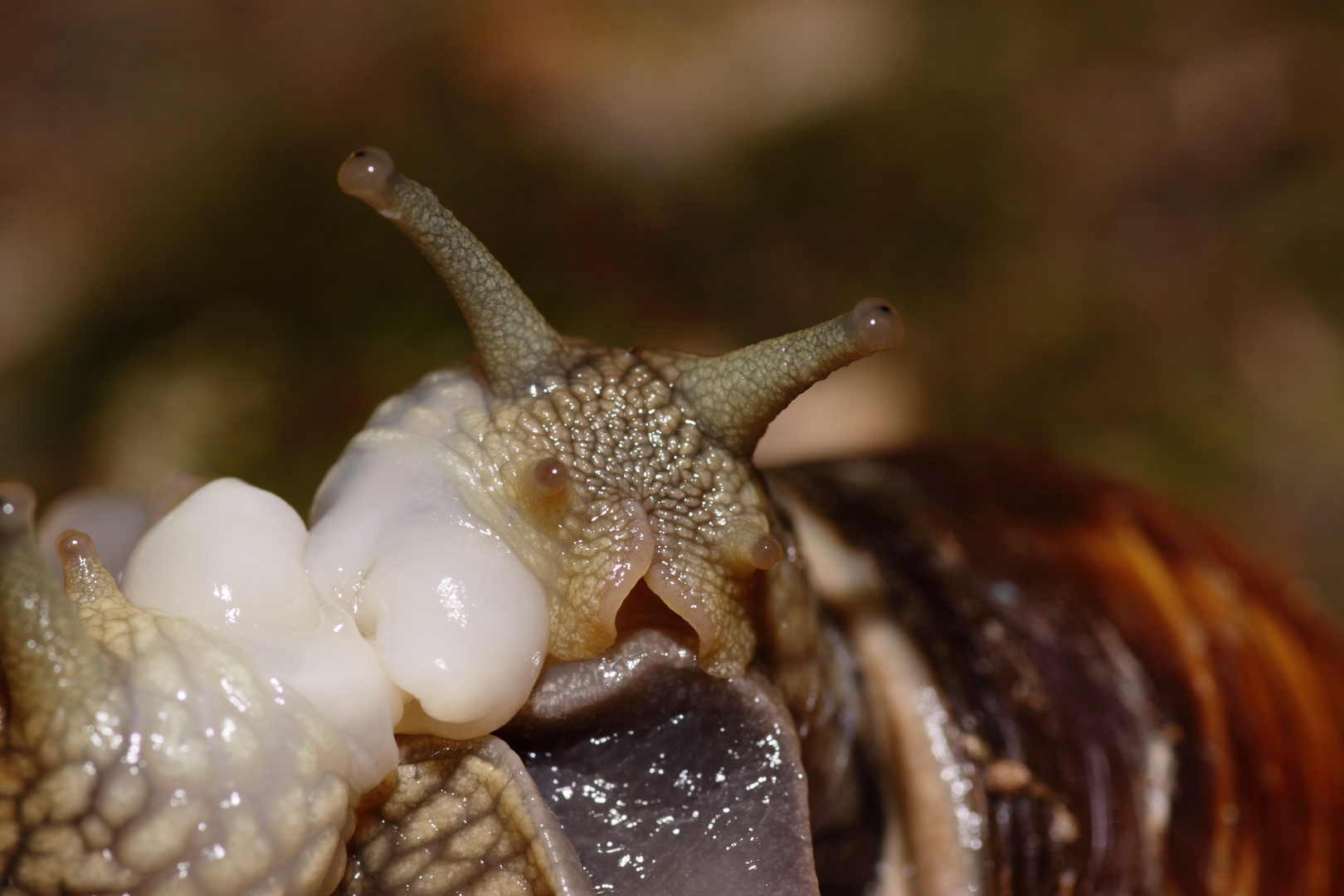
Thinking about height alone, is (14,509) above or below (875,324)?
below

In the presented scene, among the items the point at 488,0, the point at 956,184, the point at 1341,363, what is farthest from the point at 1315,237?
the point at 488,0

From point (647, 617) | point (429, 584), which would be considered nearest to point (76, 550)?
point (429, 584)

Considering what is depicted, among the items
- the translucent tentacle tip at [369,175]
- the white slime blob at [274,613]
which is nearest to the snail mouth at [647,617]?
the white slime blob at [274,613]

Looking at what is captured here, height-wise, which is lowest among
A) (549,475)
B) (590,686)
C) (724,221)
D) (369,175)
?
(590,686)

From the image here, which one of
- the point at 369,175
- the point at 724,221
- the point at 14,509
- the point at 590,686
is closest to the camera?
the point at 14,509

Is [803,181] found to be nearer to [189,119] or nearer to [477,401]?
[189,119]

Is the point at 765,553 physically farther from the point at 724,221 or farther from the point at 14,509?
the point at 724,221

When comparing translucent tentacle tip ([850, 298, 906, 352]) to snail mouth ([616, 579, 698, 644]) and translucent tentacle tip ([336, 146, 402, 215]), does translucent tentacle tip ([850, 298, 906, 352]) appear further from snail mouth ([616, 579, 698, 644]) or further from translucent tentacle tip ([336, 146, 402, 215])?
translucent tentacle tip ([336, 146, 402, 215])

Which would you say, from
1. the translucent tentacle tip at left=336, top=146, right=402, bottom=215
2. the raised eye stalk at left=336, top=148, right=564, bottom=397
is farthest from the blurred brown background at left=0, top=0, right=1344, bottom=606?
Answer: the translucent tentacle tip at left=336, top=146, right=402, bottom=215
